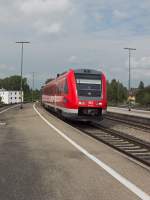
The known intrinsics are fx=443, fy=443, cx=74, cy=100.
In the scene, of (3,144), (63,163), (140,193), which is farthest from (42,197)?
(3,144)

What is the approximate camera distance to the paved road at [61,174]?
289 inches

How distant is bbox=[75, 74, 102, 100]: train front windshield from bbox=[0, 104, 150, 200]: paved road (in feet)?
33.4

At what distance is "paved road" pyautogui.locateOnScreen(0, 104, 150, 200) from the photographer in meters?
7.35

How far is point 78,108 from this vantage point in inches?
957

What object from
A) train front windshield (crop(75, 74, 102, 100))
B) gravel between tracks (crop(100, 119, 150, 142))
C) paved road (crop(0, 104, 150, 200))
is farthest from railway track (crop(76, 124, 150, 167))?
train front windshield (crop(75, 74, 102, 100))

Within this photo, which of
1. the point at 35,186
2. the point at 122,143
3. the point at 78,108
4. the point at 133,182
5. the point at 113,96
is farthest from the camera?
the point at 113,96

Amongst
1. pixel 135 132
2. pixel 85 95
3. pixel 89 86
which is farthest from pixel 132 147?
pixel 89 86

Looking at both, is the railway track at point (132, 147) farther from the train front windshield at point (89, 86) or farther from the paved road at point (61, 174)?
the train front windshield at point (89, 86)

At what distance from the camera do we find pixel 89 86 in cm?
2486

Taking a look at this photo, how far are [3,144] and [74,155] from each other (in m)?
3.35

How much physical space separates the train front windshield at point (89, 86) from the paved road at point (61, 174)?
400 inches

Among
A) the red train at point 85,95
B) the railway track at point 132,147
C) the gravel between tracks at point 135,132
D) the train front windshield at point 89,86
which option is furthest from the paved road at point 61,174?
the train front windshield at point 89,86

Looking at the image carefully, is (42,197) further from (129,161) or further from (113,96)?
(113,96)

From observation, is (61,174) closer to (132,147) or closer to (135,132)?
(132,147)
